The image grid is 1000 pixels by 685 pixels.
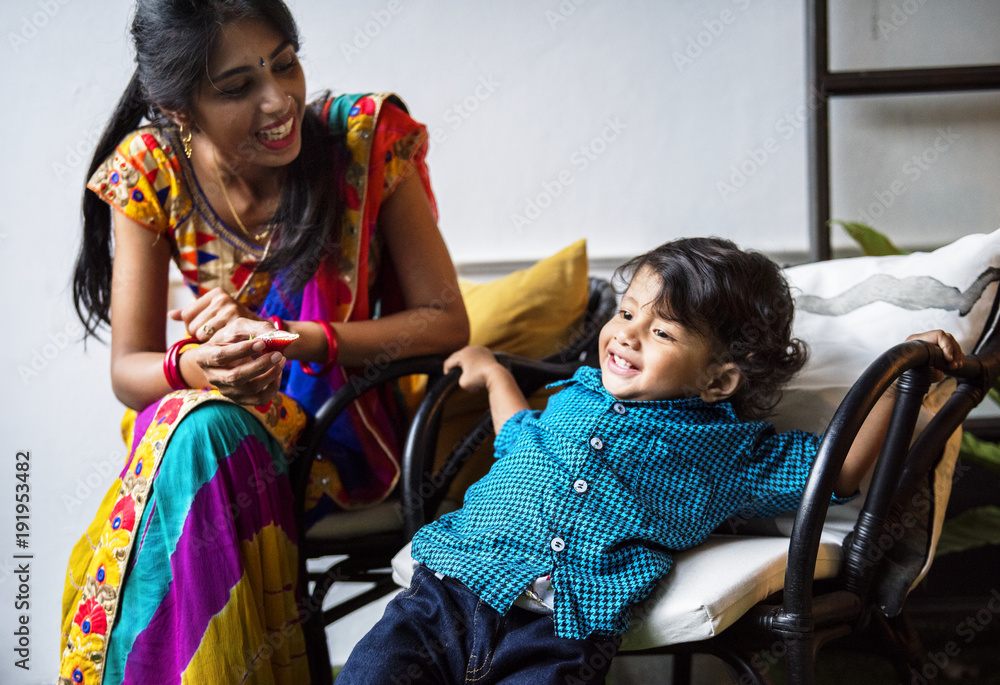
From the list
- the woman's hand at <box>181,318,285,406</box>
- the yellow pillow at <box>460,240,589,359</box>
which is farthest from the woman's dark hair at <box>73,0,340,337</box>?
the yellow pillow at <box>460,240,589,359</box>

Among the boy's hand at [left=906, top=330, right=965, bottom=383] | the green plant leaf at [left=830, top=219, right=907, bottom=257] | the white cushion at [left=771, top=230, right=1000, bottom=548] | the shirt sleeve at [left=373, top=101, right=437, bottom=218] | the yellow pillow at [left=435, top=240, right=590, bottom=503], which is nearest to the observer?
the boy's hand at [left=906, top=330, right=965, bottom=383]

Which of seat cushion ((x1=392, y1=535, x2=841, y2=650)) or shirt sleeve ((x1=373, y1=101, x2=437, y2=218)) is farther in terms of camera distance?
shirt sleeve ((x1=373, y1=101, x2=437, y2=218))

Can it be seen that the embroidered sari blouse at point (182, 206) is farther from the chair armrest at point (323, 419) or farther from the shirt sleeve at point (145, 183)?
the chair armrest at point (323, 419)

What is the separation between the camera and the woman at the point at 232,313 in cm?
100

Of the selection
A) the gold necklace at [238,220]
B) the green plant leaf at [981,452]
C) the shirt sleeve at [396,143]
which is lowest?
the green plant leaf at [981,452]

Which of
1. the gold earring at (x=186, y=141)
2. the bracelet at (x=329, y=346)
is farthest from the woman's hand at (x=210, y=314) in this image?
the gold earring at (x=186, y=141)

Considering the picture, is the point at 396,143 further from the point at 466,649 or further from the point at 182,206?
the point at 466,649

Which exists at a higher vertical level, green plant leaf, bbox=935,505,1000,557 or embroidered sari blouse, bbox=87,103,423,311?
embroidered sari blouse, bbox=87,103,423,311

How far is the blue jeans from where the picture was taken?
0.89 metres

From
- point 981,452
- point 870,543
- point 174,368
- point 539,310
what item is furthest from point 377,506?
point 981,452

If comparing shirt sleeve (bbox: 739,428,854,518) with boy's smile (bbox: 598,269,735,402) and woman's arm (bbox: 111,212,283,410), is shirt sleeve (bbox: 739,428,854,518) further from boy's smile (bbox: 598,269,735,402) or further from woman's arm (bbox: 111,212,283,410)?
woman's arm (bbox: 111,212,283,410)

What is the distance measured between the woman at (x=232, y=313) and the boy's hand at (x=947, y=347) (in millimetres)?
699

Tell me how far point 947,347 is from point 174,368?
1.05 meters

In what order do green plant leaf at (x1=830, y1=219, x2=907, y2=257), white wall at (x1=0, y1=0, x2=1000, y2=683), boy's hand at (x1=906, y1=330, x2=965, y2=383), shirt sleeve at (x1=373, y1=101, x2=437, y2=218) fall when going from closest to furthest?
1. boy's hand at (x1=906, y1=330, x2=965, y2=383)
2. shirt sleeve at (x1=373, y1=101, x2=437, y2=218)
3. green plant leaf at (x1=830, y1=219, x2=907, y2=257)
4. white wall at (x1=0, y1=0, x2=1000, y2=683)
